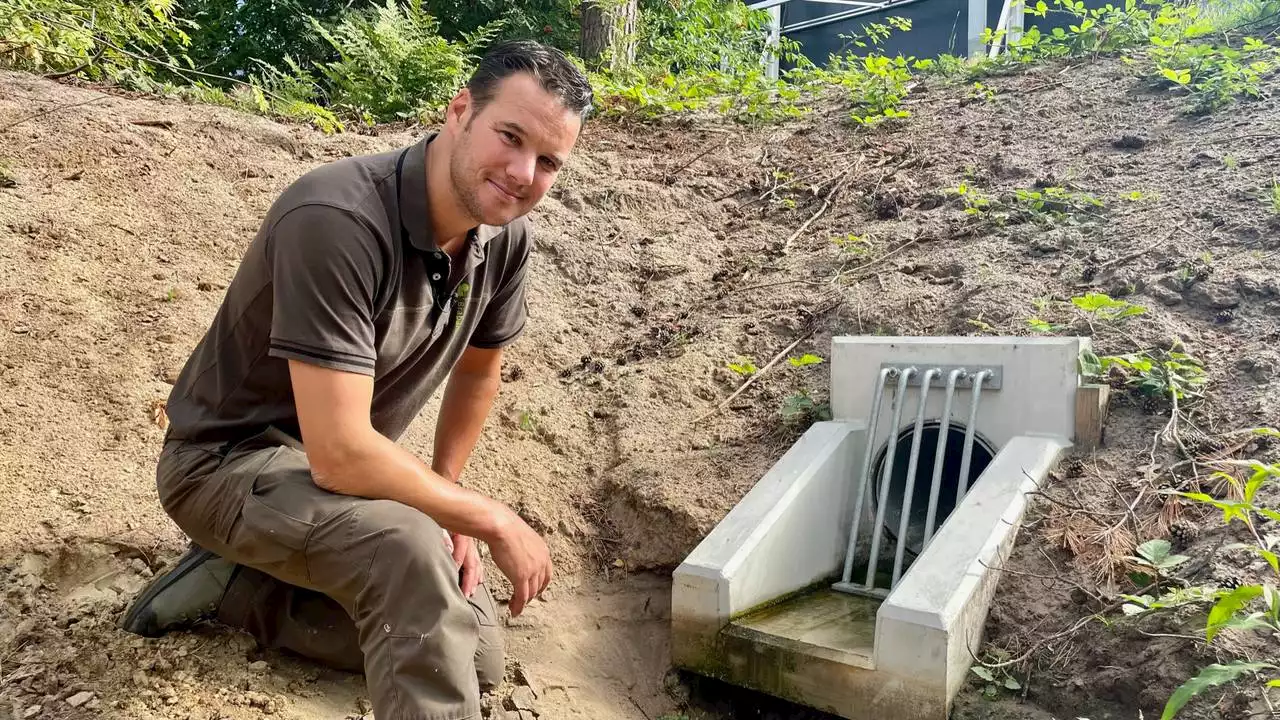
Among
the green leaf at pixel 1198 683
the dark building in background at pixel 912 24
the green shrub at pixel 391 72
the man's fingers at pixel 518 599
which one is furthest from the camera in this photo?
the dark building in background at pixel 912 24

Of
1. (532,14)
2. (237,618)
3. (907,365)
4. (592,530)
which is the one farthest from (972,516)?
(532,14)

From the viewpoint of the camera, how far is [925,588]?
8.95 ft

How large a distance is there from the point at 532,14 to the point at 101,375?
25.7ft

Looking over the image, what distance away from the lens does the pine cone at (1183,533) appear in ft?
9.24

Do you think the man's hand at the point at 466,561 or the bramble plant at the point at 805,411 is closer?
the man's hand at the point at 466,561

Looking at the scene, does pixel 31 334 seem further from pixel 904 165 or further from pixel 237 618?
pixel 904 165

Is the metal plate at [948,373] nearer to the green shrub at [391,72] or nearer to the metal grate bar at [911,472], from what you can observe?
the metal grate bar at [911,472]

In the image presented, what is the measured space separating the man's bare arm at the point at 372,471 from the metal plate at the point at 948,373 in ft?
6.65

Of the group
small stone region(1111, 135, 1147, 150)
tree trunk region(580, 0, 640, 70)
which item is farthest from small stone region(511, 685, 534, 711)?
tree trunk region(580, 0, 640, 70)

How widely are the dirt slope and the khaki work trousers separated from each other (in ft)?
0.55

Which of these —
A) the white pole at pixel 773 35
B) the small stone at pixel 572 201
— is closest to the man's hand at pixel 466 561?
the small stone at pixel 572 201

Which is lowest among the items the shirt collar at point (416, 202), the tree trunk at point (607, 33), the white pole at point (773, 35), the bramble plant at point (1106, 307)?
the bramble plant at point (1106, 307)

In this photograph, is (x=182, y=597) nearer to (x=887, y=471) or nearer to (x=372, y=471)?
(x=372, y=471)

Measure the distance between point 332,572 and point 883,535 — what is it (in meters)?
2.39
